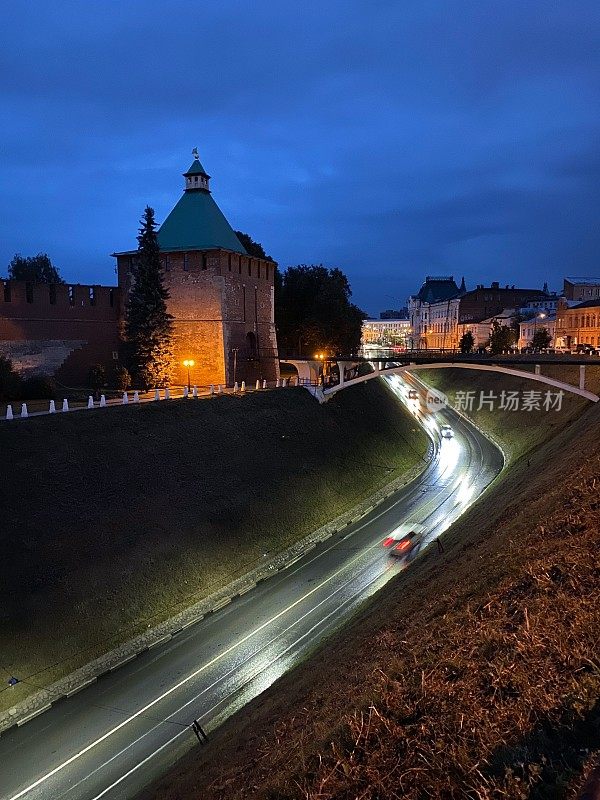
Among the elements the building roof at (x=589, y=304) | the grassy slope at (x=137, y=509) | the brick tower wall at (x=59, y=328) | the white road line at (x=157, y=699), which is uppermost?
the building roof at (x=589, y=304)

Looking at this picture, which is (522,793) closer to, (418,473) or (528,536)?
(528,536)

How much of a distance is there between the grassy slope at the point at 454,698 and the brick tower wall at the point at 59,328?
71.8 feet

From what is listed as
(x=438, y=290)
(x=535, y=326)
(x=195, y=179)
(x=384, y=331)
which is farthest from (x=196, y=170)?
(x=384, y=331)

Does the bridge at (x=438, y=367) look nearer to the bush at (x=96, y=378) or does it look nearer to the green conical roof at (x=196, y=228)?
the green conical roof at (x=196, y=228)

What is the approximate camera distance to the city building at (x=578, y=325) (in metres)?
60.6

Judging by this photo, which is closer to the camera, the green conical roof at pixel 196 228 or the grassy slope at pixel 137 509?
the grassy slope at pixel 137 509

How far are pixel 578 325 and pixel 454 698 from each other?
211 ft

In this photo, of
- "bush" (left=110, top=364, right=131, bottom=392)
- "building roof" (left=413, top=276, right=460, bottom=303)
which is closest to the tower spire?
"bush" (left=110, top=364, right=131, bottom=392)

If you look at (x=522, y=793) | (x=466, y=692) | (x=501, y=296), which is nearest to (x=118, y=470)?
(x=466, y=692)

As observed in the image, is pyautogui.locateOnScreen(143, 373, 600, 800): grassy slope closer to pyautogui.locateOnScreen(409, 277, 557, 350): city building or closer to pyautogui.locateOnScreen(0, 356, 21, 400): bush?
pyautogui.locateOnScreen(0, 356, 21, 400): bush

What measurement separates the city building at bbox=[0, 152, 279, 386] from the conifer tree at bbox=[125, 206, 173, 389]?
1.60m

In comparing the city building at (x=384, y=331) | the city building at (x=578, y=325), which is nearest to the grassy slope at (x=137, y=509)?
the city building at (x=578, y=325)

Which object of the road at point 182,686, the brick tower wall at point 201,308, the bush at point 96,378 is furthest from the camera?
the brick tower wall at point 201,308

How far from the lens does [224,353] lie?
114 feet
